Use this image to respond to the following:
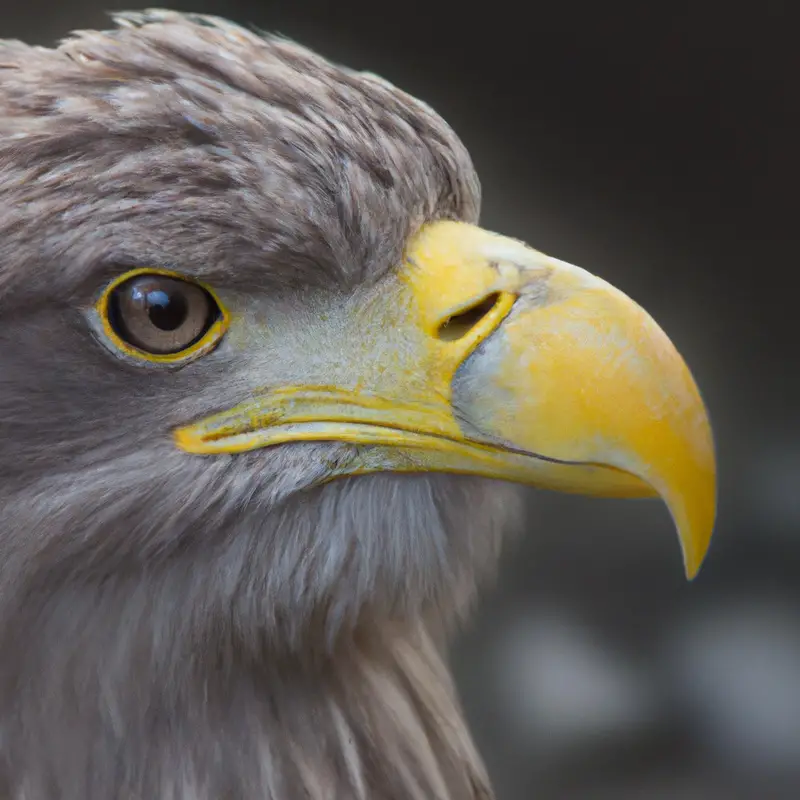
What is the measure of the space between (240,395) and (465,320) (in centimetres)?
25

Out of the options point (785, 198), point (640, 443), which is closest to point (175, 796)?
point (640, 443)

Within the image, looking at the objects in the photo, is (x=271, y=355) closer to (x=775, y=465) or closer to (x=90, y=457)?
(x=90, y=457)

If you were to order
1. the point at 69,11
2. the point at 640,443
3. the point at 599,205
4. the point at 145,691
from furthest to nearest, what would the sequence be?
the point at 599,205 < the point at 69,11 < the point at 145,691 < the point at 640,443

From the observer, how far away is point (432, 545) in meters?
1.17

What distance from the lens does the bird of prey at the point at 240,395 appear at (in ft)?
3.40

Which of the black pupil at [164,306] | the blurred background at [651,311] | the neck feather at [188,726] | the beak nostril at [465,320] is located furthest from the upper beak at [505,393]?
the blurred background at [651,311]

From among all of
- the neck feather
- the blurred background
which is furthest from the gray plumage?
the blurred background

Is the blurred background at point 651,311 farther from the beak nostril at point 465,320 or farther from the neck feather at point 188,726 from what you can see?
the beak nostril at point 465,320

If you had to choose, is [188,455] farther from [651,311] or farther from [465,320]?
[651,311]

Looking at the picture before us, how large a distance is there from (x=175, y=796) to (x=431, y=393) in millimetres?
544

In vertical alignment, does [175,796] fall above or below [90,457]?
below

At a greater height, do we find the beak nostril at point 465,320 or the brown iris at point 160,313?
the beak nostril at point 465,320

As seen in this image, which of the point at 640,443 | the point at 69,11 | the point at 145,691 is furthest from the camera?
the point at 69,11

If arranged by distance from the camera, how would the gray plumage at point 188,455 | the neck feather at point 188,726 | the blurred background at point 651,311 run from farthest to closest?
the blurred background at point 651,311
the neck feather at point 188,726
the gray plumage at point 188,455
